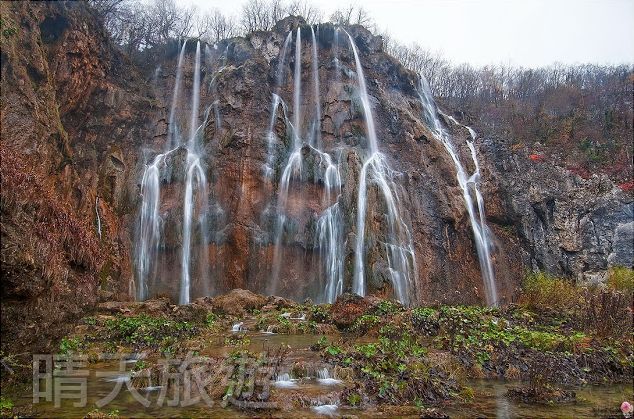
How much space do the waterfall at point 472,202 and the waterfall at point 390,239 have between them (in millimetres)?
4721

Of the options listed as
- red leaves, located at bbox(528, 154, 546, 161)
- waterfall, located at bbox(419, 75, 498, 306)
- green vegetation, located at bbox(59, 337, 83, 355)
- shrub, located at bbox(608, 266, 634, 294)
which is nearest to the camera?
green vegetation, located at bbox(59, 337, 83, 355)

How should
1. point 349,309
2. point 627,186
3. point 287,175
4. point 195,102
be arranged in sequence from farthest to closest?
point 627,186 → point 195,102 → point 287,175 → point 349,309

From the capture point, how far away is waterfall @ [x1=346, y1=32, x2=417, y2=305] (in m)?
22.9

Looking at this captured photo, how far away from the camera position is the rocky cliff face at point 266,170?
23078mm

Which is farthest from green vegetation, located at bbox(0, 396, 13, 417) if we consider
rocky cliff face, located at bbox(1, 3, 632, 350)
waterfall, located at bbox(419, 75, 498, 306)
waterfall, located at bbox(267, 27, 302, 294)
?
waterfall, located at bbox(419, 75, 498, 306)

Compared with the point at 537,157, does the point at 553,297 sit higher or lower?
lower

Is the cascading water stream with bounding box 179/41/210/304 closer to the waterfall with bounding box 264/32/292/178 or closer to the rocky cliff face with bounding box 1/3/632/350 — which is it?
the rocky cliff face with bounding box 1/3/632/350

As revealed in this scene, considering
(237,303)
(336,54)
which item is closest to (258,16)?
(336,54)

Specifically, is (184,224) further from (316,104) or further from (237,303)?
(316,104)

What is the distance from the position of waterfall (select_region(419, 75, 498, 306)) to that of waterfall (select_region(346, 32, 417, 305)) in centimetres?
472

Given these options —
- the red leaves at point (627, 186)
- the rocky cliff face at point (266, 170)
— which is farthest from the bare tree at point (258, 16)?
the red leaves at point (627, 186)

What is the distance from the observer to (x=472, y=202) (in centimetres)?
2880

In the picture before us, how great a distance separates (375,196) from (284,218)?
516 centimetres

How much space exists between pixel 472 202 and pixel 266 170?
12.8 metres
